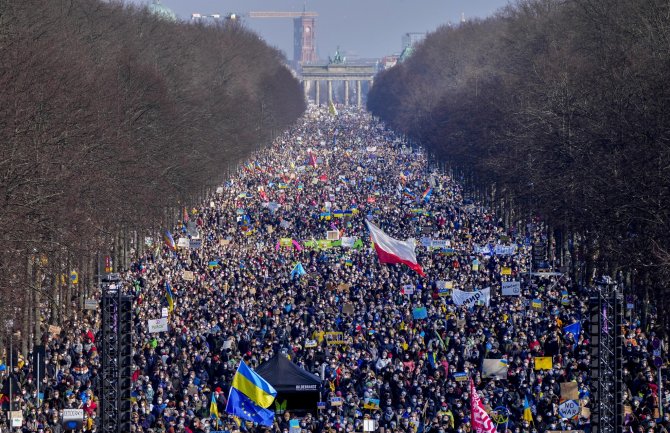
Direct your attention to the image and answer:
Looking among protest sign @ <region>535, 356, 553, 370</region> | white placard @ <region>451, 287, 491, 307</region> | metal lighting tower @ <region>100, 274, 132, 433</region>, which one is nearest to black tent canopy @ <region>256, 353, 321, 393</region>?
protest sign @ <region>535, 356, 553, 370</region>

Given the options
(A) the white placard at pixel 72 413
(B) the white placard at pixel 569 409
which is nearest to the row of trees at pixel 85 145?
(A) the white placard at pixel 72 413

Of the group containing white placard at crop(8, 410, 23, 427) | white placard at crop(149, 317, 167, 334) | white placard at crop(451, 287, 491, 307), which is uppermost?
white placard at crop(451, 287, 491, 307)

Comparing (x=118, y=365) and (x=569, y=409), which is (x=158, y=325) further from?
(x=118, y=365)

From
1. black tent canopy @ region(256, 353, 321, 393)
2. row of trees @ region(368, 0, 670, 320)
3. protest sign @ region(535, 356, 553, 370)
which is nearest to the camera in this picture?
black tent canopy @ region(256, 353, 321, 393)

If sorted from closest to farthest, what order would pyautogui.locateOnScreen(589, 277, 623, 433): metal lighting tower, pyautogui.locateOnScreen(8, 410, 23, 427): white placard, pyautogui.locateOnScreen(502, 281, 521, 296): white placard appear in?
pyautogui.locateOnScreen(589, 277, 623, 433): metal lighting tower
pyautogui.locateOnScreen(8, 410, 23, 427): white placard
pyautogui.locateOnScreen(502, 281, 521, 296): white placard

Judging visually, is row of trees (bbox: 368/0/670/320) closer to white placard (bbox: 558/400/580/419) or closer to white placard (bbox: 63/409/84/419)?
white placard (bbox: 558/400/580/419)
